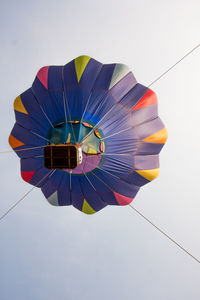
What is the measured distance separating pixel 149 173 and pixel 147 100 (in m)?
2.03

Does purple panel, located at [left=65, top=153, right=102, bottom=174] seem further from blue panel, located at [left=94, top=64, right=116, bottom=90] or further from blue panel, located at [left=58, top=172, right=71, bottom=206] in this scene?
blue panel, located at [left=94, top=64, right=116, bottom=90]

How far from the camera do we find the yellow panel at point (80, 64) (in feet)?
17.1

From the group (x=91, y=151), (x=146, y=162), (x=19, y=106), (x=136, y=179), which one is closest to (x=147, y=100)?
(x=146, y=162)

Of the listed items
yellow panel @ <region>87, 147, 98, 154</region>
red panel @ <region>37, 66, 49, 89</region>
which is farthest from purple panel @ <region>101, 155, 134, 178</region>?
red panel @ <region>37, 66, 49, 89</region>

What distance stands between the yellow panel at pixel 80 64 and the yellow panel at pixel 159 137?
2.41 meters

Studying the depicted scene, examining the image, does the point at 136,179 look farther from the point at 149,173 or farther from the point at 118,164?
the point at 118,164

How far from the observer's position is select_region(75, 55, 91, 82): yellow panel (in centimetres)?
522

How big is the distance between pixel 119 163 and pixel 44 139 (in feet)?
6.84

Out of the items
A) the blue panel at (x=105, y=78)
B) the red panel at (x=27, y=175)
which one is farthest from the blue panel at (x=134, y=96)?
the red panel at (x=27, y=175)

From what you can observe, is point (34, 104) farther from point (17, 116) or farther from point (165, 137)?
point (165, 137)

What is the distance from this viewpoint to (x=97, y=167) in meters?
5.72

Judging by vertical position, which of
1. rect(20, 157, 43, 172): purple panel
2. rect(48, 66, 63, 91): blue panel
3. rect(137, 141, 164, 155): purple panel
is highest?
rect(48, 66, 63, 91): blue panel

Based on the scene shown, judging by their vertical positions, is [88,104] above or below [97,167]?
above

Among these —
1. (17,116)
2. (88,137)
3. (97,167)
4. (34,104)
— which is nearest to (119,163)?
(97,167)
